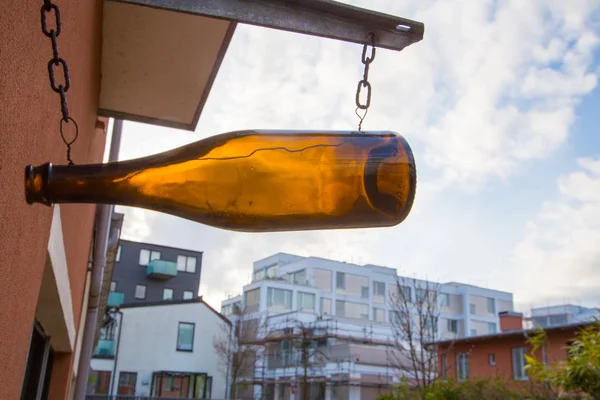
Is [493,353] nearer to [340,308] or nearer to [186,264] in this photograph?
[186,264]

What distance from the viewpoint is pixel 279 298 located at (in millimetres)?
52656

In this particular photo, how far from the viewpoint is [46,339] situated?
3.27m

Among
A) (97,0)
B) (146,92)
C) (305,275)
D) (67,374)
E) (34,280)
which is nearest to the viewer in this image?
(34,280)

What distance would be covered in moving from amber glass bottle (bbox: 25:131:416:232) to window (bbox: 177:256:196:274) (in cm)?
4633

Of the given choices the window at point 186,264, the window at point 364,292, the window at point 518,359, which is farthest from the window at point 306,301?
the window at point 518,359

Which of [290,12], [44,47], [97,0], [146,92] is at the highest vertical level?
[146,92]

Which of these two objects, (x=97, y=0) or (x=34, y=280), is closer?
(x=34, y=280)

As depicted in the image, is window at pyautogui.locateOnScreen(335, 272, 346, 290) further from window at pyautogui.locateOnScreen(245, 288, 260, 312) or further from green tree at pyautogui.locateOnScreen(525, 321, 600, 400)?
green tree at pyautogui.locateOnScreen(525, 321, 600, 400)

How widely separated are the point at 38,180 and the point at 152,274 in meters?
44.8

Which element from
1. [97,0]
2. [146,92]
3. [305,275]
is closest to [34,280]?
[97,0]

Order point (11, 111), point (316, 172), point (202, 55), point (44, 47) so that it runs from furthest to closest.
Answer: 1. point (202, 55)
2. point (44, 47)
3. point (316, 172)
4. point (11, 111)

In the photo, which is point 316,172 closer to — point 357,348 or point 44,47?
point 44,47

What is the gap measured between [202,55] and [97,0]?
0.91 metres

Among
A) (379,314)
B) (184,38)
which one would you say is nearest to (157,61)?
(184,38)
